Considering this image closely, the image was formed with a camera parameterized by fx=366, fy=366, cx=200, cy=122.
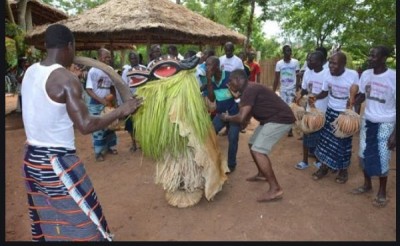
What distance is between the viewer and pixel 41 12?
40.1ft

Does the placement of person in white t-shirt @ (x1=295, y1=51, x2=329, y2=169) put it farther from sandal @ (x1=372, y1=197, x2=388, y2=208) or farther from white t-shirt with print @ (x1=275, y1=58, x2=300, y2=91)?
white t-shirt with print @ (x1=275, y1=58, x2=300, y2=91)

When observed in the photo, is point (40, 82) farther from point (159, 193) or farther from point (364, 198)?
point (364, 198)

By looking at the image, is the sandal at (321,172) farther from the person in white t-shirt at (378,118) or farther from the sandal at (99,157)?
the sandal at (99,157)

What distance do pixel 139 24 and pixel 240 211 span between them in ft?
19.9

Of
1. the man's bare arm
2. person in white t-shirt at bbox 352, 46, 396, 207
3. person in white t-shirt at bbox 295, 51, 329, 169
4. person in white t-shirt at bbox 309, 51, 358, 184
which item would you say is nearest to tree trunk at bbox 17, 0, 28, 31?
person in white t-shirt at bbox 295, 51, 329, 169

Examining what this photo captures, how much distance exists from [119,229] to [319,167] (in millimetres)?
2861

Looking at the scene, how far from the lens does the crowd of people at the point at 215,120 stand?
2.26 metres

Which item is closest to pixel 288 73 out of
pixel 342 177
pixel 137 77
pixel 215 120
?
pixel 215 120

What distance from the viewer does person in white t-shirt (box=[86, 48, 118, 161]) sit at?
17.2ft

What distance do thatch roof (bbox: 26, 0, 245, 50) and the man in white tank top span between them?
633cm

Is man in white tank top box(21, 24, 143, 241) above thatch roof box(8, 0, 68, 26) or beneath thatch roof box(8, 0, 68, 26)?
beneath

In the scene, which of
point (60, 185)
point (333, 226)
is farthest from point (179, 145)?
point (333, 226)

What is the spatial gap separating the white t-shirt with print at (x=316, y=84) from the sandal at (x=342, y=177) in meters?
0.85

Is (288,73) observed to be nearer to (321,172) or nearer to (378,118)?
(321,172)
